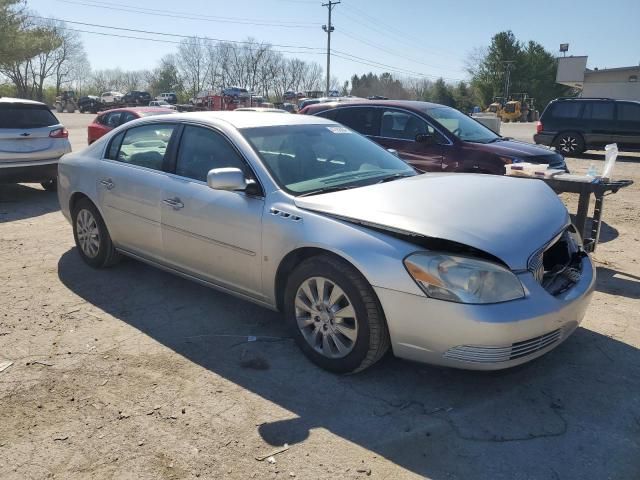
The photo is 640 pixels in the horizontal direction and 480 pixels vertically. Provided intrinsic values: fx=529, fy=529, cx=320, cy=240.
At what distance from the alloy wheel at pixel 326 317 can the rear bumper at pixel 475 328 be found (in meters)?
0.28

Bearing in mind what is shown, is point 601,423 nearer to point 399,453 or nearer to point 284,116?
point 399,453

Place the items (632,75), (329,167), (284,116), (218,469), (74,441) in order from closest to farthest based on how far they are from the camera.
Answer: (218,469), (74,441), (329,167), (284,116), (632,75)

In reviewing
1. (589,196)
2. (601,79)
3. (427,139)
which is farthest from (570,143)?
(601,79)

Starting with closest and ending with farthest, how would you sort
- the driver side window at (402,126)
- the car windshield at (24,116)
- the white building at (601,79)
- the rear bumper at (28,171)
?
1. the driver side window at (402,126)
2. the rear bumper at (28,171)
3. the car windshield at (24,116)
4. the white building at (601,79)

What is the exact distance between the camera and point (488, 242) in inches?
114

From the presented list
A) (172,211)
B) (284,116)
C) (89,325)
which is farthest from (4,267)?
(284,116)

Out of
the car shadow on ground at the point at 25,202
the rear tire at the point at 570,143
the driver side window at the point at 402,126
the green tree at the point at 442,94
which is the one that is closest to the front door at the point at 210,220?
the driver side window at the point at 402,126

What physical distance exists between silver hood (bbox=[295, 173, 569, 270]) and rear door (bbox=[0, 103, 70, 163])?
21.9 ft

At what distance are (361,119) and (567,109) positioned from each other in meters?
11.0

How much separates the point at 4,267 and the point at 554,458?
17.3ft

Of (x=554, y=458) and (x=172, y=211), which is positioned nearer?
(x=554, y=458)

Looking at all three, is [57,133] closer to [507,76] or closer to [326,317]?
[326,317]

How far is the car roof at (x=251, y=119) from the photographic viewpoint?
4.11 m

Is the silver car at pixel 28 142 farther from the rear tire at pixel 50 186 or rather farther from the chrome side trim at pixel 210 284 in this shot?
the chrome side trim at pixel 210 284
